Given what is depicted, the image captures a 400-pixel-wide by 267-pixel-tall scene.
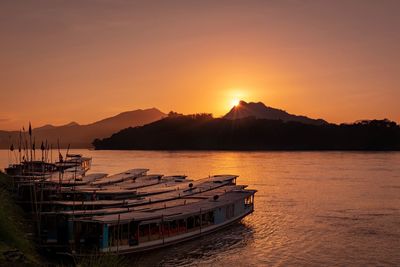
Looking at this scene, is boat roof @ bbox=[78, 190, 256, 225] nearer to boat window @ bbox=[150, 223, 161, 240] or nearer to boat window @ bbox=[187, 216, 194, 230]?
boat window @ bbox=[187, 216, 194, 230]

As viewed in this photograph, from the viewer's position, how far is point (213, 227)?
1790 inches

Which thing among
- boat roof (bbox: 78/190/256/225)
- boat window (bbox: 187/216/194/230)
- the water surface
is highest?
boat roof (bbox: 78/190/256/225)

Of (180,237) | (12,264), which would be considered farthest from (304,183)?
(12,264)

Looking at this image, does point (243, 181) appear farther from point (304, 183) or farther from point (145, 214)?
point (145, 214)

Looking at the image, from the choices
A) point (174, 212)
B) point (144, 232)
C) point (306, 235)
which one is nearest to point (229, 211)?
point (306, 235)

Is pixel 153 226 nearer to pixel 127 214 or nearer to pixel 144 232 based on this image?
pixel 144 232

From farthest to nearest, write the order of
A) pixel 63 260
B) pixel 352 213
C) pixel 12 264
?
pixel 352 213
pixel 63 260
pixel 12 264

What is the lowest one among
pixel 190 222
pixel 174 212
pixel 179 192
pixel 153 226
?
pixel 190 222

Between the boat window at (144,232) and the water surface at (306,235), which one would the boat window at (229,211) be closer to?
the water surface at (306,235)

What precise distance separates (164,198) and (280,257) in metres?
15.9

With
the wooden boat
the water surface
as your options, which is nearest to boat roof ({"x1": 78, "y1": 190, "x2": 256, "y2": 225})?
the wooden boat

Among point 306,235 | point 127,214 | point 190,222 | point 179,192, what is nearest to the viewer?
point 127,214

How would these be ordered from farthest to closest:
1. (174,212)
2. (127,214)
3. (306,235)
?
(306,235)
(174,212)
(127,214)

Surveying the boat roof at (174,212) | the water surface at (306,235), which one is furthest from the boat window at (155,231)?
the water surface at (306,235)
